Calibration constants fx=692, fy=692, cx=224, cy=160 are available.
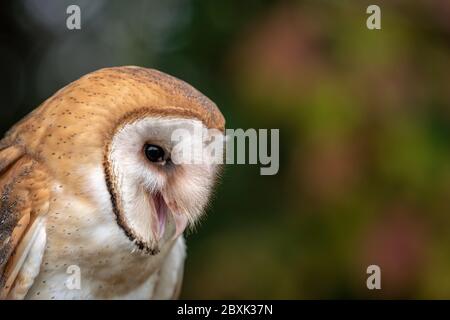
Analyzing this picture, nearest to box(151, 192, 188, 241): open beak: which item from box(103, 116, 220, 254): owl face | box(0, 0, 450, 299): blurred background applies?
box(103, 116, 220, 254): owl face

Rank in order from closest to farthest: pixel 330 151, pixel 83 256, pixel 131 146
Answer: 1. pixel 131 146
2. pixel 83 256
3. pixel 330 151

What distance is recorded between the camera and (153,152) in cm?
158

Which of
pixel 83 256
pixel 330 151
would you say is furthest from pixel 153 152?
pixel 330 151

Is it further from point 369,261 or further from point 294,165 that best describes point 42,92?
point 369,261

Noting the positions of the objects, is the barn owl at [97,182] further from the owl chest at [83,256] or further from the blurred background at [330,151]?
the blurred background at [330,151]

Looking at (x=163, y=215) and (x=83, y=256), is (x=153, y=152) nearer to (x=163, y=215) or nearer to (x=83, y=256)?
(x=163, y=215)

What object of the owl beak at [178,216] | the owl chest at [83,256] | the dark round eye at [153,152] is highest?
the dark round eye at [153,152]

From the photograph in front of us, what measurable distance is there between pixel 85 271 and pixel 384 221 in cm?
119

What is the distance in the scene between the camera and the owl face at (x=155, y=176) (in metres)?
1.55

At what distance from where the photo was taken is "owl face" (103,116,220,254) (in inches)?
60.9

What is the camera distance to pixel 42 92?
11.0 ft

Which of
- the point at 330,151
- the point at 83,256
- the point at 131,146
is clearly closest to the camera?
the point at 131,146

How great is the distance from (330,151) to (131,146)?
1080 mm

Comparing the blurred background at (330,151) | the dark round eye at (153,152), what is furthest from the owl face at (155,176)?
the blurred background at (330,151)
